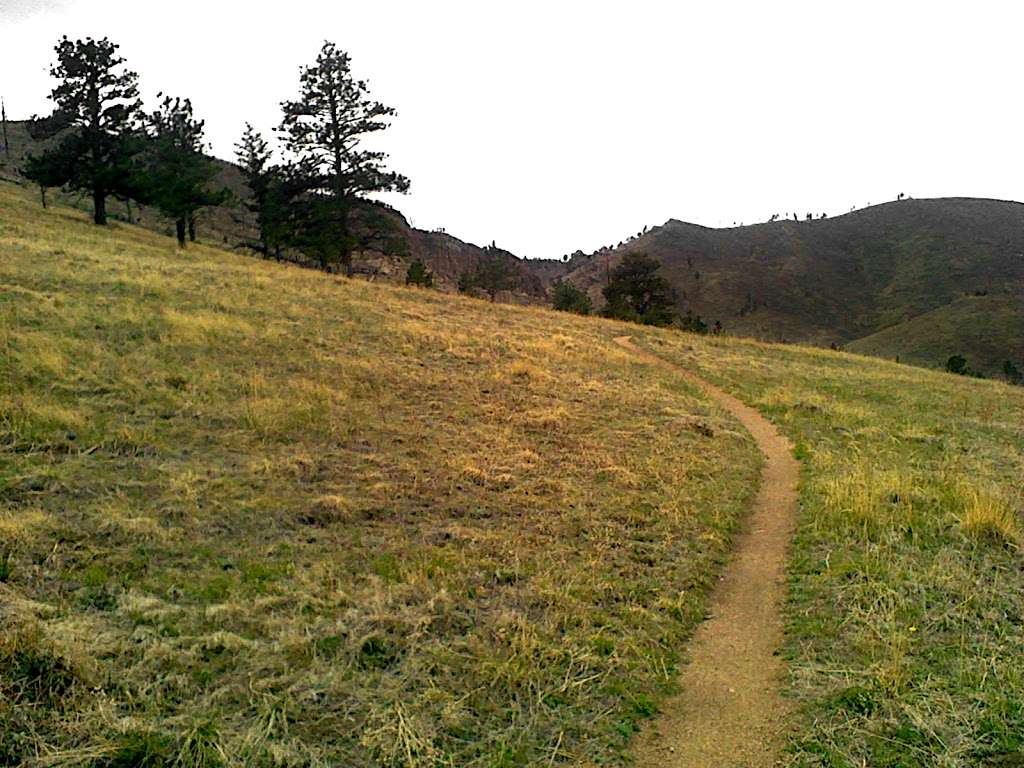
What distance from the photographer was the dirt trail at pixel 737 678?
13.6ft

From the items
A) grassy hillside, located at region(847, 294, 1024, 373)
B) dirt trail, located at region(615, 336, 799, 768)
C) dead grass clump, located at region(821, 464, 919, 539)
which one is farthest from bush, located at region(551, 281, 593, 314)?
dirt trail, located at region(615, 336, 799, 768)

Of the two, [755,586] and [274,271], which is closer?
[755,586]

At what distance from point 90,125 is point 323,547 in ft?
120

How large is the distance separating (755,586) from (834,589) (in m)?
0.68

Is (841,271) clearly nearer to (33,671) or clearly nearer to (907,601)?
(907,601)

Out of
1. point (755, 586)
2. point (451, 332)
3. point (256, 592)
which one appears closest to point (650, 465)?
point (755, 586)

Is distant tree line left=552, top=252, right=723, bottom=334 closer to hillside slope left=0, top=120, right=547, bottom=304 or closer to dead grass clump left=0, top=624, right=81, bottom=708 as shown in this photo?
A: hillside slope left=0, top=120, right=547, bottom=304

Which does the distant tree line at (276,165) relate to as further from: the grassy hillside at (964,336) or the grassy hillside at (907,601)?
the grassy hillside at (964,336)

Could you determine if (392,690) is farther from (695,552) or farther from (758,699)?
(695,552)

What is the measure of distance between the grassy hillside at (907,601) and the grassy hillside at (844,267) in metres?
72.8

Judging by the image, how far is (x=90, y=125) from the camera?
3397 centimetres

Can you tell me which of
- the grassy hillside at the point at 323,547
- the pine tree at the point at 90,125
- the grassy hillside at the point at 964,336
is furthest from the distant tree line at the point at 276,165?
the grassy hillside at the point at 964,336

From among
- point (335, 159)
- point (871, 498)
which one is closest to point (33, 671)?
point (871, 498)

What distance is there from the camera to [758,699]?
15.1 ft
